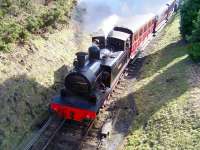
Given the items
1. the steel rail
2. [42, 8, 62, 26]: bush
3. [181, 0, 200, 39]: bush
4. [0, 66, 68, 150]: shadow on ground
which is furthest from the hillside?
[181, 0, 200, 39]: bush

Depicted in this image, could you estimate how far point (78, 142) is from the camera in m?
13.7

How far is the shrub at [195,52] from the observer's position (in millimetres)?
17333

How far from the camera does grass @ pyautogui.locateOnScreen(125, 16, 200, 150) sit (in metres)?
13.1

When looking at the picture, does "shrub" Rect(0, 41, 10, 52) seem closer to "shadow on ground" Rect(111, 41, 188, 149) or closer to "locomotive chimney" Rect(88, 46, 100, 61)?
"locomotive chimney" Rect(88, 46, 100, 61)

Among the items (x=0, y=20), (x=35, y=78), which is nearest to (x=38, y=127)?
(x=35, y=78)

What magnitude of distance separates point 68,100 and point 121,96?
12.1ft

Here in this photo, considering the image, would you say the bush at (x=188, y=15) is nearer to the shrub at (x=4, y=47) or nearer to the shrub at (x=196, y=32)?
the shrub at (x=196, y=32)

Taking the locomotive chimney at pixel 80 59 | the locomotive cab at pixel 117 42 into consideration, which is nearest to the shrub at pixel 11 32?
the locomotive chimney at pixel 80 59

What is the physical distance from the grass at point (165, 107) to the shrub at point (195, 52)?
509mm

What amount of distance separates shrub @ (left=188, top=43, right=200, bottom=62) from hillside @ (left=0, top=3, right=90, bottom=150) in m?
6.58

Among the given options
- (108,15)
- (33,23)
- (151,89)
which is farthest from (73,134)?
(108,15)

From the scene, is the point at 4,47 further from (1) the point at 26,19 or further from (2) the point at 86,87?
(2) the point at 86,87

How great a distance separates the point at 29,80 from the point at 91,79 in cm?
330

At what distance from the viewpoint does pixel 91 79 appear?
14117mm
